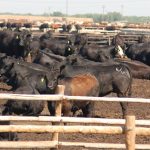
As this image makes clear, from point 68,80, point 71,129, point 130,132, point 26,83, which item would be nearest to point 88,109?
point 68,80

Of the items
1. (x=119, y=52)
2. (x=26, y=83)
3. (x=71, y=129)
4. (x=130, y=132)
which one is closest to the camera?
(x=130, y=132)

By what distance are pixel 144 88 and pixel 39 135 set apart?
7642 mm

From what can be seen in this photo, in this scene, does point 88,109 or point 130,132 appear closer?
point 130,132

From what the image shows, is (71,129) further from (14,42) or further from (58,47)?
(14,42)

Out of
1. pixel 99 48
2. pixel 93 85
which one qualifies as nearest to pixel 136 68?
pixel 99 48

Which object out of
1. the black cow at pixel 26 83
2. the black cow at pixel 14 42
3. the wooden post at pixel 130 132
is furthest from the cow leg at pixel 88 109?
the black cow at pixel 14 42

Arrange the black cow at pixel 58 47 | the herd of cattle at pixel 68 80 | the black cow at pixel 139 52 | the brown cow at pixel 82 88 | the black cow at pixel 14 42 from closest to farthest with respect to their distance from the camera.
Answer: the herd of cattle at pixel 68 80 < the brown cow at pixel 82 88 < the black cow at pixel 58 47 < the black cow at pixel 139 52 < the black cow at pixel 14 42

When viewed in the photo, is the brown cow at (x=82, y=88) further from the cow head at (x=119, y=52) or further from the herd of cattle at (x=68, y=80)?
the cow head at (x=119, y=52)

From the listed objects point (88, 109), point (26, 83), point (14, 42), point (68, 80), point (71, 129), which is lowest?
point (14, 42)

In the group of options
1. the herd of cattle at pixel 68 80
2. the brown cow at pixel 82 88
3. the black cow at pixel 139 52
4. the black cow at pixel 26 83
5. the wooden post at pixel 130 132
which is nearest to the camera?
the wooden post at pixel 130 132

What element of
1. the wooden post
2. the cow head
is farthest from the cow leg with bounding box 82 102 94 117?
the cow head

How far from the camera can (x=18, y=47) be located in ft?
84.7

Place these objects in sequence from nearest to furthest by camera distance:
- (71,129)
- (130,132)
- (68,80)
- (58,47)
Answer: (130,132), (71,129), (68,80), (58,47)

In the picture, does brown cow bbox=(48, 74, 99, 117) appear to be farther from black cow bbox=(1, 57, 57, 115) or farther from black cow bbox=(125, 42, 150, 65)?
black cow bbox=(125, 42, 150, 65)
